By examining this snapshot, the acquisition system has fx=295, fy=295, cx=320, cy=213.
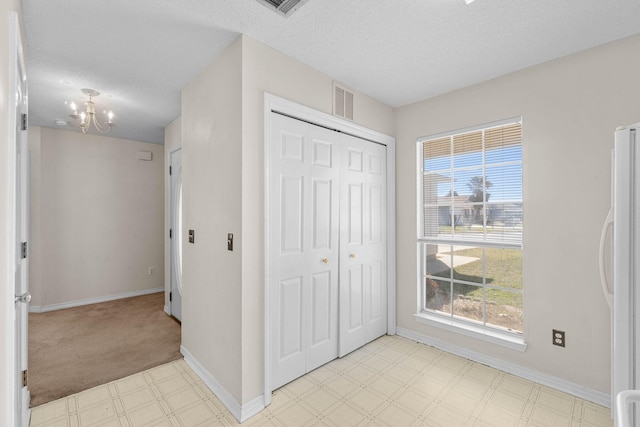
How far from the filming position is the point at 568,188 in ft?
7.52

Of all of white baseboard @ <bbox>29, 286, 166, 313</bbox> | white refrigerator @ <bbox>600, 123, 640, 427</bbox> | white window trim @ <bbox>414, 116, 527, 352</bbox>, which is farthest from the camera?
white baseboard @ <bbox>29, 286, 166, 313</bbox>

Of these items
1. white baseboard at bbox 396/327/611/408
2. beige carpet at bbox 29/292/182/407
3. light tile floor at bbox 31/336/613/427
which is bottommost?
light tile floor at bbox 31/336/613/427

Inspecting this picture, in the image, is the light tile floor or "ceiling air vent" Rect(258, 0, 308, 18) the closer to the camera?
"ceiling air vent" Rect(258, 0, 308, 18)

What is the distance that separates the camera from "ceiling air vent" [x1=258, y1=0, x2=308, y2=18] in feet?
5.62

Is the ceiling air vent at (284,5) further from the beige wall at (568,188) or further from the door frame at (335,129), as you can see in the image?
the beige wall at (568,188)

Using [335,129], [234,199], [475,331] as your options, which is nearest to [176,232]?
[234,199]

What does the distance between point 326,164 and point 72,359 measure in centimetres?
304

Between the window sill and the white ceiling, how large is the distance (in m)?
2.32

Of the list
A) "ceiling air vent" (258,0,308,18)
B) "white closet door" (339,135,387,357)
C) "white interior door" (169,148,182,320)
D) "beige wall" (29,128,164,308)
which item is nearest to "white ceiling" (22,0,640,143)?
"ceiling air vent" (258,0,308,18)

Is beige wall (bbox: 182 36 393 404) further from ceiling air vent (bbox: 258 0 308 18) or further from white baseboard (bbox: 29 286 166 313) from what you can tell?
white baseboard (bbox: 29 286 166 313)

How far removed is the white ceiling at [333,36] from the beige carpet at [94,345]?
8.59ft

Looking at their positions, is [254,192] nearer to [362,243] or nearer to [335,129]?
[335,129]

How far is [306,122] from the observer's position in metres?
2.49

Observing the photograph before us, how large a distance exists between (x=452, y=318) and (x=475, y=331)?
0.26 meters
